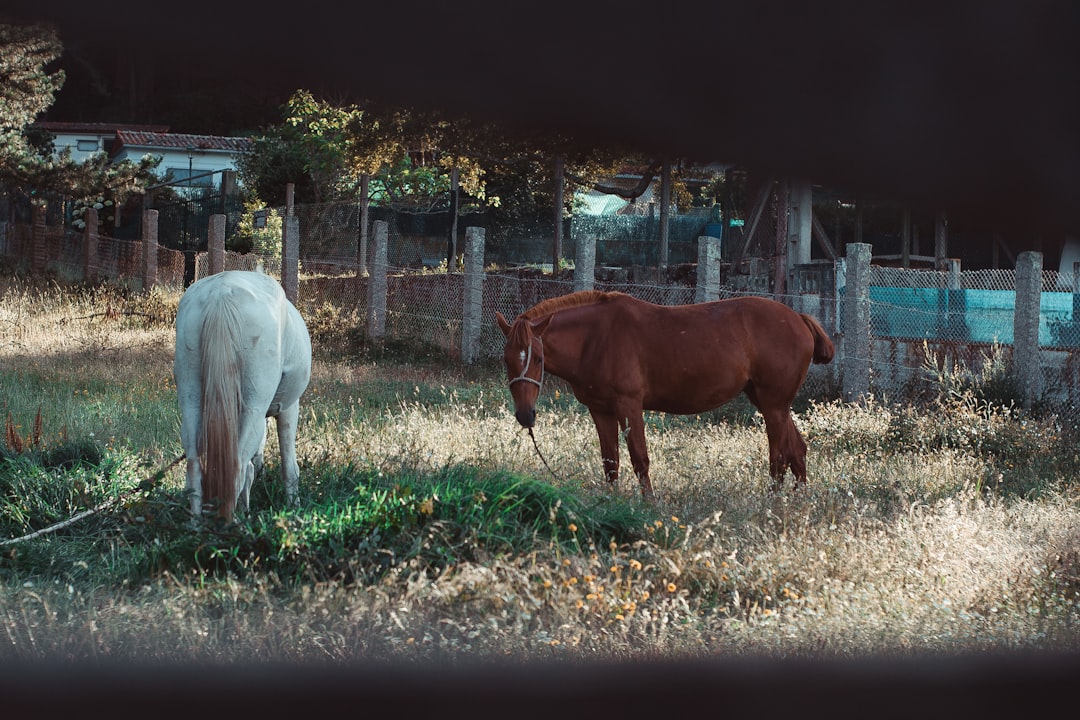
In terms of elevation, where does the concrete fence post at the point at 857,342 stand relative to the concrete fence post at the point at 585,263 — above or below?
below

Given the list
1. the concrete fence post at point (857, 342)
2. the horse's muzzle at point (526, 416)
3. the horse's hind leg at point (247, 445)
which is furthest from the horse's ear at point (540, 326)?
the concrete fence post at point (857, 342)

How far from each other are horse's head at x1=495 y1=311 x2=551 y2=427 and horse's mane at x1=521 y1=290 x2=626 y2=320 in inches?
9.1

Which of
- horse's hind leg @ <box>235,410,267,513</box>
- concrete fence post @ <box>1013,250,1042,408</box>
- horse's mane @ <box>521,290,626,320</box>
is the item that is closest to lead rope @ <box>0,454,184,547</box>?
horse's hind leg @ <box>235,410,267,513</box>

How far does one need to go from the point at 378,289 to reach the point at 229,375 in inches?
417

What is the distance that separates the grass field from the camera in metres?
3.27

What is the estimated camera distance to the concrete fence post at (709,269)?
1169cm

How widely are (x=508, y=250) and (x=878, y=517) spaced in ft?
62.2

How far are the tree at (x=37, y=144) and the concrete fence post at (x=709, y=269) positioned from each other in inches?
423

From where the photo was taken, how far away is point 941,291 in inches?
424

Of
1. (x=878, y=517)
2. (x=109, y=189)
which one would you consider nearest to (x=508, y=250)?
(x=878, y=517)

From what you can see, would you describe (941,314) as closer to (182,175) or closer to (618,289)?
(618,289)

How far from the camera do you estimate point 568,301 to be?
7336 mm

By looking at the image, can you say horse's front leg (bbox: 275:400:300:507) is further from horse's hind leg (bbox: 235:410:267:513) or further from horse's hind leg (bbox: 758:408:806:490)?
horse's hind leg (bbox: 758:408:806:490)

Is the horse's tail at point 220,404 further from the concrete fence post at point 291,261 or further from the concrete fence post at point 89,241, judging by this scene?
the concrete fence post at point 291,261
